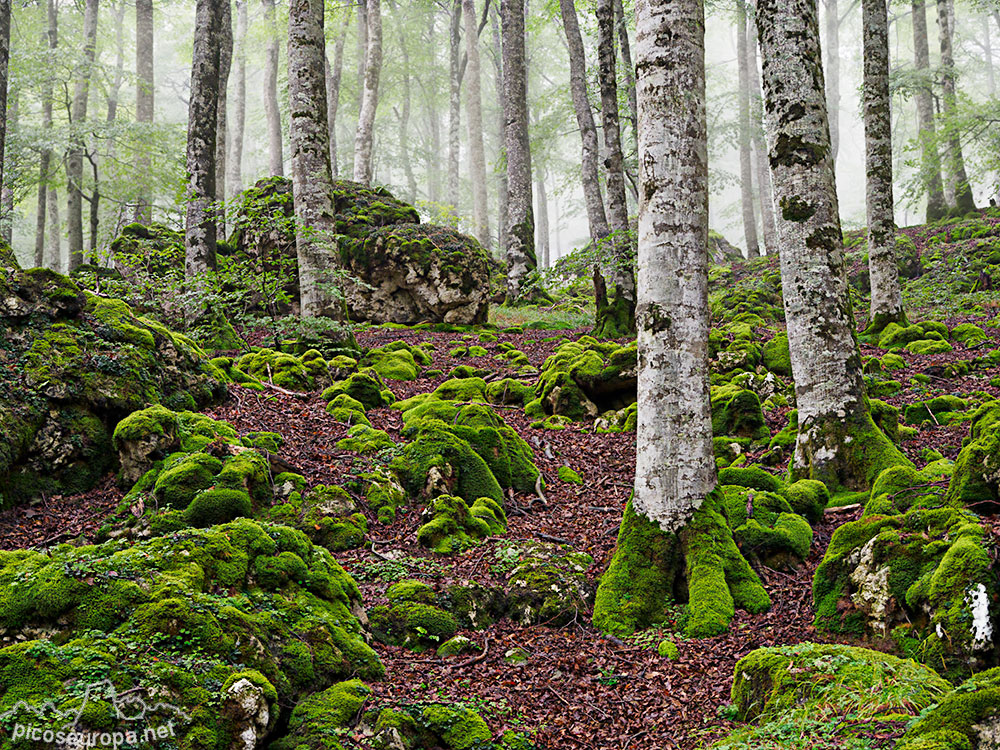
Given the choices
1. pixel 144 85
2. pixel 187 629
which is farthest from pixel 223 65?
pixel 187 629

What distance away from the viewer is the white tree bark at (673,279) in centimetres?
514

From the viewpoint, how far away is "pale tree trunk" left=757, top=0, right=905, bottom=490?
19.9ft

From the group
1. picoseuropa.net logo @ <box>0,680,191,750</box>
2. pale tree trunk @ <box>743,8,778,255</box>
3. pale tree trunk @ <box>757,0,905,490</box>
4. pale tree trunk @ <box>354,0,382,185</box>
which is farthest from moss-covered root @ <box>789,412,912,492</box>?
pale tree trunk @ <box>743,8,778,255</box>

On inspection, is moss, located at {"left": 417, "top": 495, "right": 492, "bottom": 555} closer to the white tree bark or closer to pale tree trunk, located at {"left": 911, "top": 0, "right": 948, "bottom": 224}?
the white tree bark

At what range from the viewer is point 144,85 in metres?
19.6

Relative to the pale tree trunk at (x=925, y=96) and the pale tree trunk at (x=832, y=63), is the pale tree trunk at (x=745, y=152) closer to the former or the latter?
the pale tree trunk at (x=832, y=63)

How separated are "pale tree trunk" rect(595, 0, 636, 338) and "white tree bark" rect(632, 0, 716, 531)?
7.07 m

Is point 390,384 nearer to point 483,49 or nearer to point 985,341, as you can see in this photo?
point 985,341

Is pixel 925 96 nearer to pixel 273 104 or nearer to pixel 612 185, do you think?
pixel 612 185

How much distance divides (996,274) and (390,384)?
13.5m

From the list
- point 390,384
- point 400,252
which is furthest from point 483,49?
point 390,384

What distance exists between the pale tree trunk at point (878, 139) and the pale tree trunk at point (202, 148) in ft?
35.6

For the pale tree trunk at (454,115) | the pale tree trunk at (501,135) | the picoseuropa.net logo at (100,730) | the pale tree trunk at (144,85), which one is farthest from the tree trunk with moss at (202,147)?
the pale tree trunk at (454,115)

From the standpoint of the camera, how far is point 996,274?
14.4m
